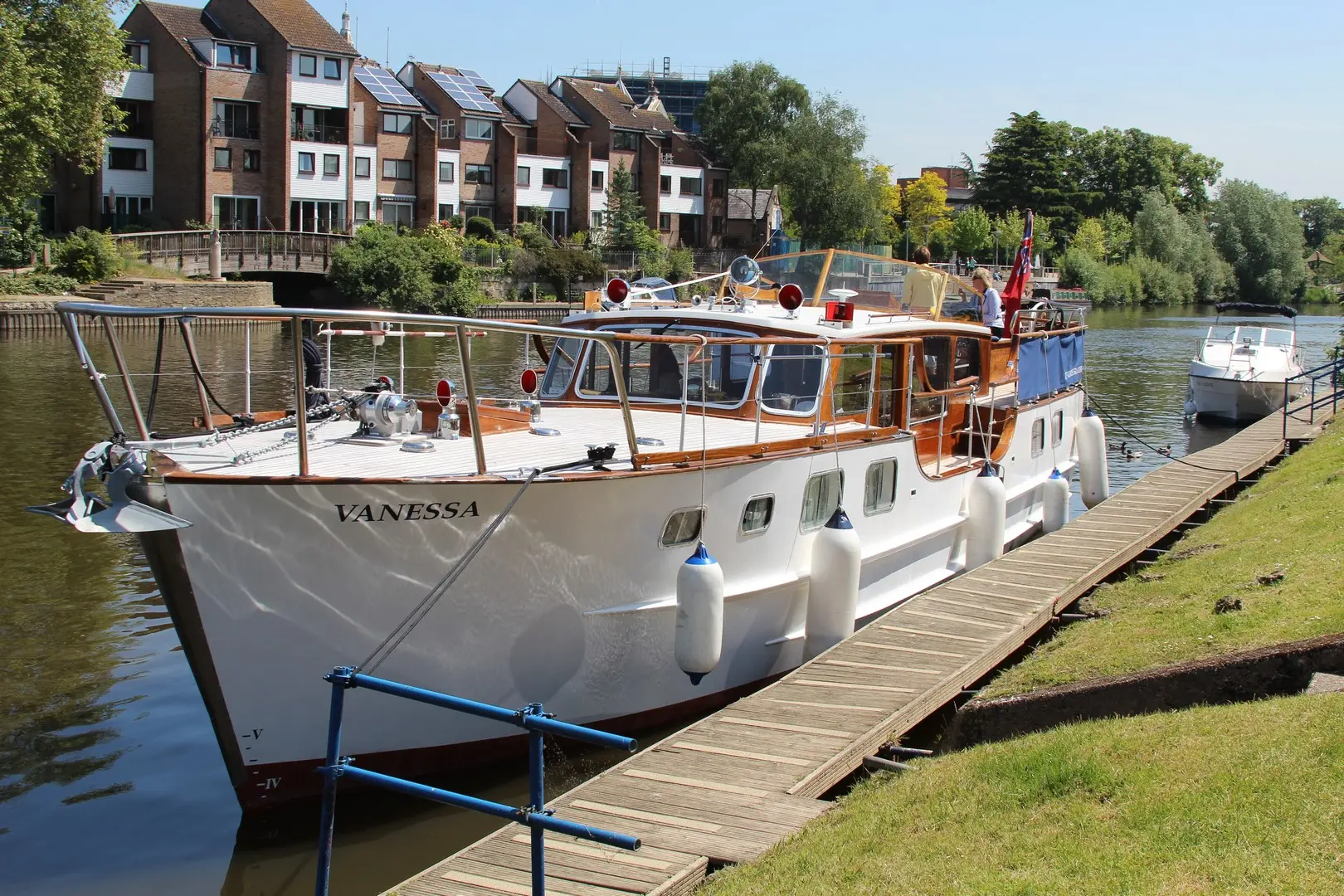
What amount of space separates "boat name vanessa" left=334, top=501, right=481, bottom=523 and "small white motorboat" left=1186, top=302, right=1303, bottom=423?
97.5 feet

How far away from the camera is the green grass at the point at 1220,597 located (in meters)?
9.21

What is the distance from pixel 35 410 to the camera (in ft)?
87.6

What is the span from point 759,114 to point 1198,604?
79.8m

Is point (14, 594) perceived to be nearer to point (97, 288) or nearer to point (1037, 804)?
→ point (1037, 804)

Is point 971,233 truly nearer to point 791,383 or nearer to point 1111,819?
point 791,383

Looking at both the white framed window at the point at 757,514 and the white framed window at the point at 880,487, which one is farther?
the white framed window at the point at 880,487

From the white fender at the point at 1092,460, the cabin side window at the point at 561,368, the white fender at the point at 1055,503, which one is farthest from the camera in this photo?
the white fender at the point at 1092,460

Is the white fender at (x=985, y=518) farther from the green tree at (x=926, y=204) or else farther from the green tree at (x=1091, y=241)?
the green tree at (x=926, y=204)

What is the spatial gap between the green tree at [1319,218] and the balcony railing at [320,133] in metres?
144

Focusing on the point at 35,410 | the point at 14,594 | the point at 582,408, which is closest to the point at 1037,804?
the point at 582,408

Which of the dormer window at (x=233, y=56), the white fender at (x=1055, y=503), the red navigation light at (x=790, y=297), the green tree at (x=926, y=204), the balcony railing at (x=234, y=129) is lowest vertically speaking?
the white fender at (x=1055, y=503)

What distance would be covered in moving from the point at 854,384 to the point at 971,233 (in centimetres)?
9291

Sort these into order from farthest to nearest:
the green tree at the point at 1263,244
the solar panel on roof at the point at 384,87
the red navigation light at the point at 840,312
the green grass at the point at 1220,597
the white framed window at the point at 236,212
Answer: the green tree at the point at 1263,244 < the solar panel on roof at the point at 384,87 < the white framed window at the point at 236,212 < the red navigation light at the point at 840,312 < the green grass at the point at 1220,597

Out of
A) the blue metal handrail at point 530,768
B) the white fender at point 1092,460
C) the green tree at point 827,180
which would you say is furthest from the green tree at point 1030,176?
the blue metal handrail at point 530,768
